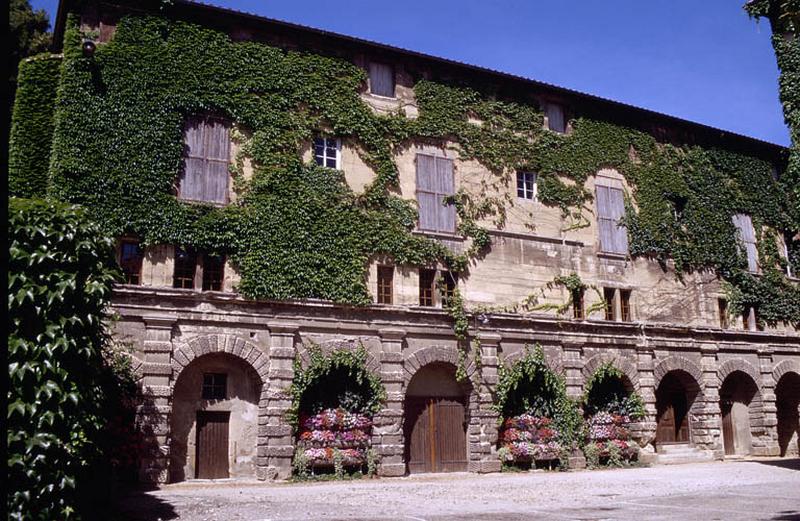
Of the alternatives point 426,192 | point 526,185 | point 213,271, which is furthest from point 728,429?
point 213,271

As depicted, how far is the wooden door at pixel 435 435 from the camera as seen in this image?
71.1 feet

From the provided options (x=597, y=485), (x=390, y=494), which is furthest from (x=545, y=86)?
(x=390, y=494)

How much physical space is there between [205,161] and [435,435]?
34.0ft

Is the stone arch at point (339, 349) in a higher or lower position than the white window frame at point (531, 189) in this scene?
lower

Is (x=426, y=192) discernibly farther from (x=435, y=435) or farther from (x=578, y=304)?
(x=435, y=435)

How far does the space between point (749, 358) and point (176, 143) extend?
22399mm

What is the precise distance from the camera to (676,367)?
26172mm

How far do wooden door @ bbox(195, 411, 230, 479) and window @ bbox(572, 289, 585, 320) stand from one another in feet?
39.8

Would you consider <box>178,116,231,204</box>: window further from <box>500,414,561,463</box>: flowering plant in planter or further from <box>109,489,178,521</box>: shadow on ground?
<box>500,414,561,463</box>: flowering plant in planter

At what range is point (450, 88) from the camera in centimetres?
2412

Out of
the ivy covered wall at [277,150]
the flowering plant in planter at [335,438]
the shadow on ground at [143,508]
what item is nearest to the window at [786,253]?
the ivy covered wall at [277,150]

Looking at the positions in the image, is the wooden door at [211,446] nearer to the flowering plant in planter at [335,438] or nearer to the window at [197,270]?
the flowering plant in planter at [335,438]

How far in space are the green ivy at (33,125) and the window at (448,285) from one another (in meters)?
11.4

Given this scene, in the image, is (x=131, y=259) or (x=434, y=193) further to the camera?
(x=434, y=193)
